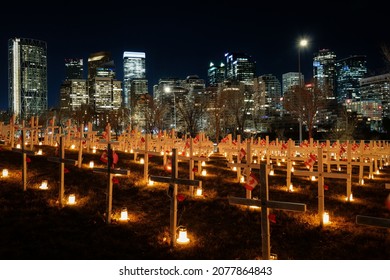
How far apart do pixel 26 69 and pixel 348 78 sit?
115 metres

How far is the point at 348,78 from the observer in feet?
343

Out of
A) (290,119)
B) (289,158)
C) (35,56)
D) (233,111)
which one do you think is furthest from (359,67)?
(35,56)

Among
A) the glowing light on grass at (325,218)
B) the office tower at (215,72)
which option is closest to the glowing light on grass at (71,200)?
the glowing light on grass at (325,218)

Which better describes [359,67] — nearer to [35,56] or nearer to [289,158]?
[289,158]

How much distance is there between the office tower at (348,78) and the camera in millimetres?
101344

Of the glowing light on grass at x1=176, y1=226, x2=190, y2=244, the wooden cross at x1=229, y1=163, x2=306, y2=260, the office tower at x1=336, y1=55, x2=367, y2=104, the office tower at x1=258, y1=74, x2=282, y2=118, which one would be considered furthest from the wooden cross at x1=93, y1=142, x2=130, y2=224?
the office tower at x1=336, y1=55, x2=367, y2=104

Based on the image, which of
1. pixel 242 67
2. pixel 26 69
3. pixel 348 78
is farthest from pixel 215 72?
pixel 26 69

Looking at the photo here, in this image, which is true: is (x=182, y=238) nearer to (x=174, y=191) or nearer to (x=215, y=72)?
(x=174, y=191)

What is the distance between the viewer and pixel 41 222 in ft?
29.1

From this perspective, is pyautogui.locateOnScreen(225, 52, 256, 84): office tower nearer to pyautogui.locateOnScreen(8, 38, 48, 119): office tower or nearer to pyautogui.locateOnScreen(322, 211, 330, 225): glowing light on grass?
pyautogui.locateOnScreen(8, 38, 48, 119): office tower

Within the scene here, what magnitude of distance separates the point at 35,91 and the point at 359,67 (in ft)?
348

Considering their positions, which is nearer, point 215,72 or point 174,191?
point 174,191

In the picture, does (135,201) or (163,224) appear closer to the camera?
(163,224)

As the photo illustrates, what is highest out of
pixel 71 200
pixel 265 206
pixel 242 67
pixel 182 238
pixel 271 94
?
pixel 242 67
